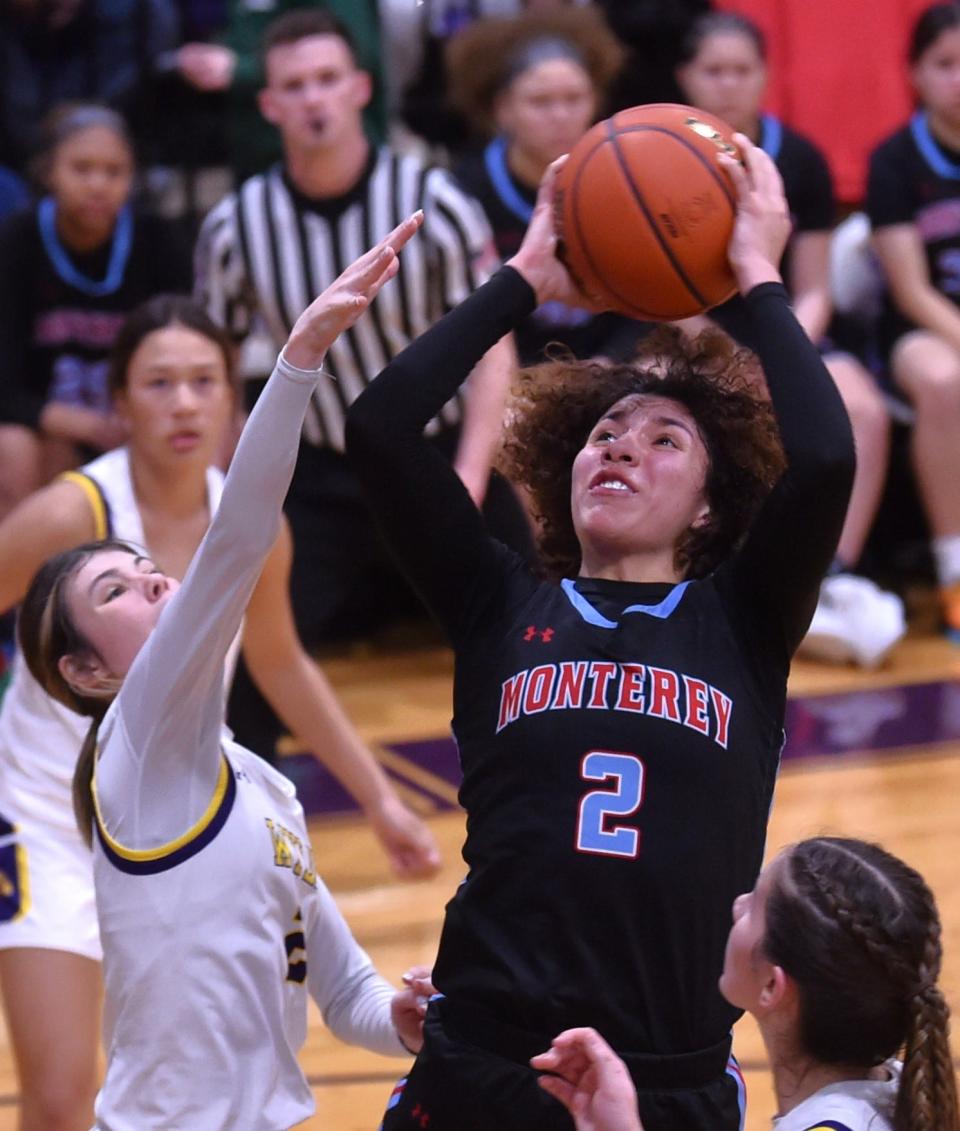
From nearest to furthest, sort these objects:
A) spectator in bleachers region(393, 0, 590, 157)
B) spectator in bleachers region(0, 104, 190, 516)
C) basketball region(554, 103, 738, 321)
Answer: basketball region(554, 103, 738, 321), spectator in bleachers region(0, 104, 190, 516), spectator in bleachers region(393, 0, 590, 157)

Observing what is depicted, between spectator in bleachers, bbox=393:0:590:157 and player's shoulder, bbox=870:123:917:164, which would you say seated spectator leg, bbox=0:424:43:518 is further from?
player's shoulder, bbox=870:123:917:164

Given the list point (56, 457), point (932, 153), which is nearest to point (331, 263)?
point (56, 457)

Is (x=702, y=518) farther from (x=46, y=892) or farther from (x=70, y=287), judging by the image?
(x=70, y=287)

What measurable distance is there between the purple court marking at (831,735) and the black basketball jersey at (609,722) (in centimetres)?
305

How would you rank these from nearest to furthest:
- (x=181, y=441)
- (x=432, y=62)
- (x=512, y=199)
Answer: (x=181, y=441) → (x=512, y=199) → (x=432, y=62)

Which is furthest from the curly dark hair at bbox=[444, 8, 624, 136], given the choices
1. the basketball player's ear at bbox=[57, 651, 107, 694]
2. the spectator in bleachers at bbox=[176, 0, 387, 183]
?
the basketball player's ear at bbox=[57, 651, 107, 694]

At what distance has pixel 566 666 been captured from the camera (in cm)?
253

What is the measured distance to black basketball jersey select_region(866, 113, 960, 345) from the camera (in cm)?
703

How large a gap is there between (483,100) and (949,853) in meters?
3.50

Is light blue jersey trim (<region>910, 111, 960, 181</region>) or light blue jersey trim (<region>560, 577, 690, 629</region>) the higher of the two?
light blue jersey trim (<region>560, 577, 690, 629</region>)

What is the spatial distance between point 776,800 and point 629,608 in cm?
303

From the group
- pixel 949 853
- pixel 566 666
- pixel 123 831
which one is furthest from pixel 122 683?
pixel 949 853

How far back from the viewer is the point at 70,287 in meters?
6.73

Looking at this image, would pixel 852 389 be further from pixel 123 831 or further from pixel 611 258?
pixel 123 831
